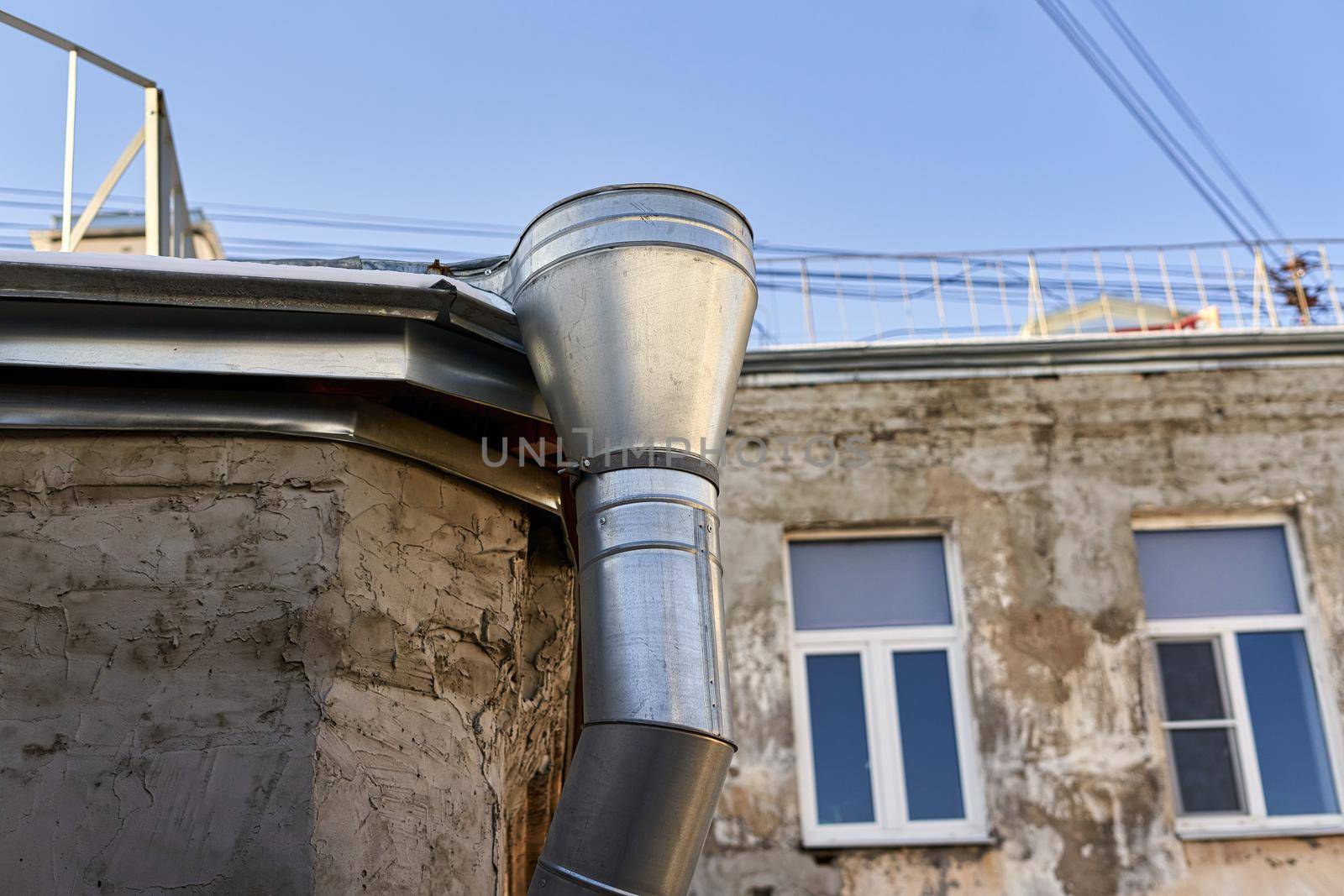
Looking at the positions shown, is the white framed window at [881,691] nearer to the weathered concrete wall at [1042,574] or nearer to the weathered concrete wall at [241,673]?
the weathered concrete wall at [1042,574]

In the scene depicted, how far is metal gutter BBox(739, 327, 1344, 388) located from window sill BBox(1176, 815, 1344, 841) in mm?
2556

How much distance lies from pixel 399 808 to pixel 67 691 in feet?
2.05

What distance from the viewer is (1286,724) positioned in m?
7.43

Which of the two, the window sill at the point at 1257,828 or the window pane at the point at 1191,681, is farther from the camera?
the window pane at the point at 1191,681

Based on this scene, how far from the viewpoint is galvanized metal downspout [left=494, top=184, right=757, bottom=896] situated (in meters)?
2.43

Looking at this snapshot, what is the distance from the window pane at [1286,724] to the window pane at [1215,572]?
0.21m

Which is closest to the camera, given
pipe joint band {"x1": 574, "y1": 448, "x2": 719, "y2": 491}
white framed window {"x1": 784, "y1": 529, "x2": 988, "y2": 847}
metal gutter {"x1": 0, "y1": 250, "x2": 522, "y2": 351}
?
metal gutter {"x1": 0, "y1": 250, "x2": 522, "y2": 351}

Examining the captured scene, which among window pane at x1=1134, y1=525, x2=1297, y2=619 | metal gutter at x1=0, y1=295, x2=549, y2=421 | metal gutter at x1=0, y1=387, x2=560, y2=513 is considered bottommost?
metal gutter at x1=0, y1=387, x2=560, y2=513

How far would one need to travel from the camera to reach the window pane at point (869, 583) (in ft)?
25.0

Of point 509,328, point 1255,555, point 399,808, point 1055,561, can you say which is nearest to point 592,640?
point 399,808

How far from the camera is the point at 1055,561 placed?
24.6 ft

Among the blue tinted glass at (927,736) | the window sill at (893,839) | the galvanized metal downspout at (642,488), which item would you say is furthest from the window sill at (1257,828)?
the galvanized metal downspout at (642,488)

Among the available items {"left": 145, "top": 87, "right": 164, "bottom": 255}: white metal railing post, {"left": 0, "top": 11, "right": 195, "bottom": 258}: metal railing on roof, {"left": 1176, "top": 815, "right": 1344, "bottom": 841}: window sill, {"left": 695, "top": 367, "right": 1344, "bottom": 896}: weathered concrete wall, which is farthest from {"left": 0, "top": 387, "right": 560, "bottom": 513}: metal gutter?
{"left": 1176, "top": 815, "right": 1344, "bottom": 841}: window sill

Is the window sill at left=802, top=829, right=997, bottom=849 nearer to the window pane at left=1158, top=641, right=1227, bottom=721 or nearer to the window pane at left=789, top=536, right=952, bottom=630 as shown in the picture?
the window pane at left=789, top=536, right=952, bottom=630
